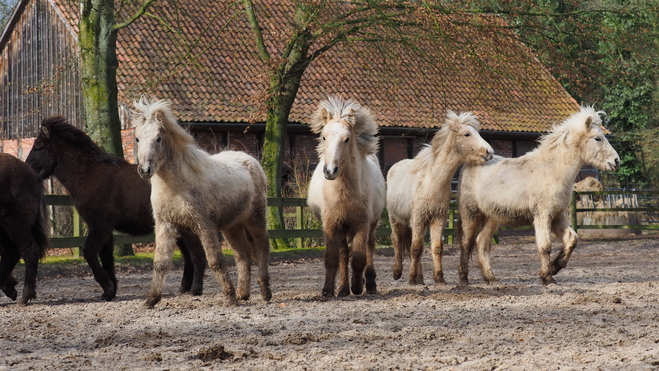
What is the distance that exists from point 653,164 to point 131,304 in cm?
3470

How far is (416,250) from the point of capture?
10711 millimetres

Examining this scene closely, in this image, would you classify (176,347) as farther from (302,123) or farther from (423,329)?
(302,123)

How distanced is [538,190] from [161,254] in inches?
189

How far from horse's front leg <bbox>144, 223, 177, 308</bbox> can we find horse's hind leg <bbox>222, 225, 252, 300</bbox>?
1092 millimetres

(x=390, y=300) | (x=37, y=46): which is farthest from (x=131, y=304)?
(x=37, y=46)

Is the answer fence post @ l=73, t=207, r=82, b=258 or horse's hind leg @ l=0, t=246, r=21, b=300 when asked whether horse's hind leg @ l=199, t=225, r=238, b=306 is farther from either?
fence post @ l=73, t=207, r=82, b=258

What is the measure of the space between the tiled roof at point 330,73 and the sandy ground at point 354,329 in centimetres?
773

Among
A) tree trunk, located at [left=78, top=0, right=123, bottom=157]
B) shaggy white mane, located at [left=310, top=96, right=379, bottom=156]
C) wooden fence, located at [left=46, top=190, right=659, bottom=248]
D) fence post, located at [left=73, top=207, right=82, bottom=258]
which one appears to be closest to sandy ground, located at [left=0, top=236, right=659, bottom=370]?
shaggy white mane, located at [left=310, top=96, right=379, bottom=156]

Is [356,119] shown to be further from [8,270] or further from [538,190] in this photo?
[8,270]

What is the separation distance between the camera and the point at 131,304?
895 centimetres

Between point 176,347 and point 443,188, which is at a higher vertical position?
point 443,188

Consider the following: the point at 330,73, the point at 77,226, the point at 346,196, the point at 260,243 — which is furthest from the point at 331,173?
the point at 330,73

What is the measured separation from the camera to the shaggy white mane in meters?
9.42

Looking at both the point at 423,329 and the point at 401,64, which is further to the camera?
the point at 401,64
